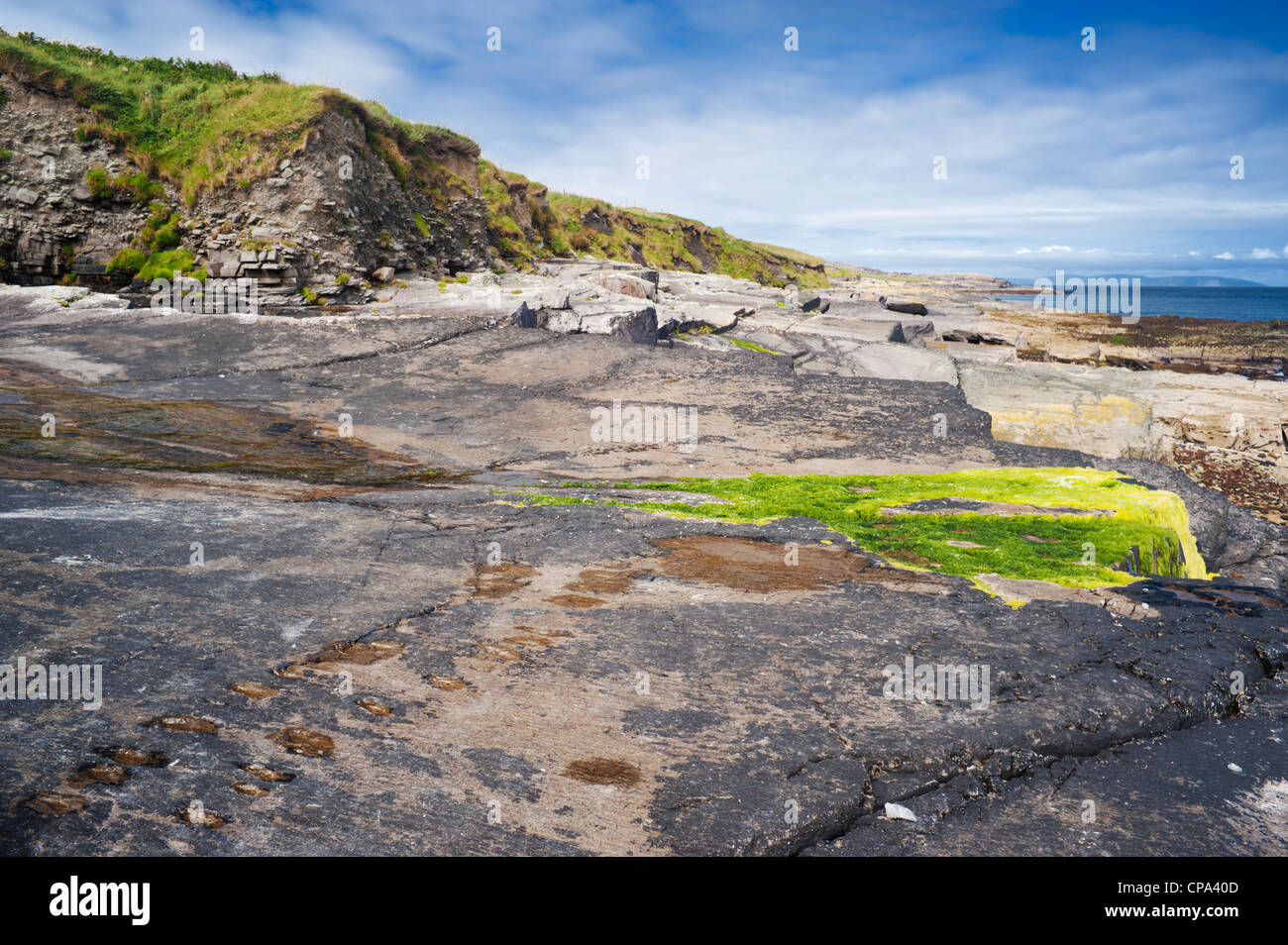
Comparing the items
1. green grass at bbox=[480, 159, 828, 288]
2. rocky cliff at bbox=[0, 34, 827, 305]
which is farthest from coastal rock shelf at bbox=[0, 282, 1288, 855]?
green grass at bbox=[480, 159, 828, 288]

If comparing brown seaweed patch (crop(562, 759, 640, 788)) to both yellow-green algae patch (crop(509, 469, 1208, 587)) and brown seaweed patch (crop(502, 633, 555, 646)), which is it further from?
yellow-green algae patch (crop(509, 469, 1208, 587))

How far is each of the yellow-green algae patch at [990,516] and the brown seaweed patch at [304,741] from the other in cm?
495

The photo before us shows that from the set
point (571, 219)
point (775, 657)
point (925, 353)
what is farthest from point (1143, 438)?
point (571, 219)

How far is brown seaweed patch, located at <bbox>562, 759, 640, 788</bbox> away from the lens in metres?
3.51

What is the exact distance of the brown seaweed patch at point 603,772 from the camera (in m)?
3.51

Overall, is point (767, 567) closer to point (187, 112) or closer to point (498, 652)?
point (498, 652)

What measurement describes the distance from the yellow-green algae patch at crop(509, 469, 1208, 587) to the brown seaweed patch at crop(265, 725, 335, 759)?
4950 millimetres

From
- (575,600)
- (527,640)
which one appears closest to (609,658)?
(527,640)

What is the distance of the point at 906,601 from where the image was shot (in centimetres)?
571

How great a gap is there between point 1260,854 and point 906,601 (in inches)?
106

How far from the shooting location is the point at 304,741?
3576 millimetres

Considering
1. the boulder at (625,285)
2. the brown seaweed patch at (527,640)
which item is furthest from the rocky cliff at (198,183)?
the brown seaweed patch at (527,640)

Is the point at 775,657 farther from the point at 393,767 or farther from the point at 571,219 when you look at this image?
the point at 571,219

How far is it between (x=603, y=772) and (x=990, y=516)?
6.05 m
